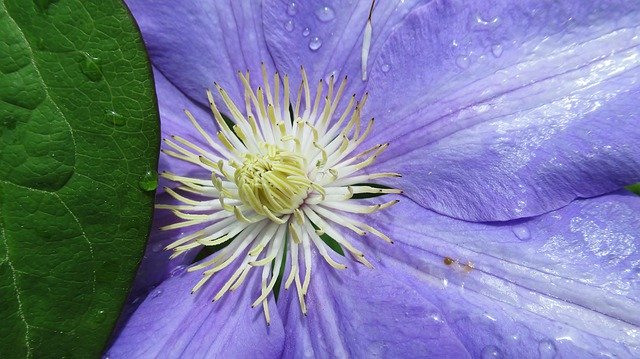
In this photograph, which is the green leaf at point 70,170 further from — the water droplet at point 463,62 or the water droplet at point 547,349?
the water droplet at point 547,349

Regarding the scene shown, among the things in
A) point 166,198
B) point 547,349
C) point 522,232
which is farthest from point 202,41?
point 547,349

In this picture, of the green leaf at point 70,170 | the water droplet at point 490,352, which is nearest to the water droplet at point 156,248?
the green leaf at point 70,170

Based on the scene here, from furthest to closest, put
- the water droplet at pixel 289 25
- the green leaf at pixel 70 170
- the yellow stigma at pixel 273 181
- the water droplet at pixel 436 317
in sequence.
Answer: the water droplet at pixel 289 25, the yellow stigma at pixel 273 181, the water droplet at pixel 436 317, the green leaf at pixel 70 170

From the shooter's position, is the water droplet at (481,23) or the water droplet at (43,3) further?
the water droplet at (481,23)

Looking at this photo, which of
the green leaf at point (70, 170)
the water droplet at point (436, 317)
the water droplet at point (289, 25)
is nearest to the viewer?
A: the green leaf at point (70, 170)

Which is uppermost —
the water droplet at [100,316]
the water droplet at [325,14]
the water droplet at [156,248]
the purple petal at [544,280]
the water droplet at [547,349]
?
the water droplet at [325,14]

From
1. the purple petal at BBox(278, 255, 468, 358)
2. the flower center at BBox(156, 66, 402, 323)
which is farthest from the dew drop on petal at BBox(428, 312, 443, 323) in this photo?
the flower center at BBox(156, 66, 402, 323)

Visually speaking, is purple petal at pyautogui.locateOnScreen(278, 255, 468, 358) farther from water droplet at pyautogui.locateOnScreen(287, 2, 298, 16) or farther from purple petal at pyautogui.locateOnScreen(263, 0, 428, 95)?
water droplet at pyautogui.locateOnScreen(287, 2, 298, 16)

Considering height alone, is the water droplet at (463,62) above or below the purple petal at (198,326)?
above
